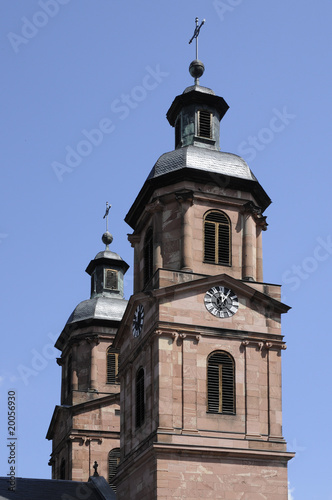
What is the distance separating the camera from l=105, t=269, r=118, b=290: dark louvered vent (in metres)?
58.5

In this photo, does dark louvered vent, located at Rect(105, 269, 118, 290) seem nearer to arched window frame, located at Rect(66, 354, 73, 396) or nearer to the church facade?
arched window frame, located at Rect(66, 354, 73, 396)

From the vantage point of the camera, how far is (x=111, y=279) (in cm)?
5872

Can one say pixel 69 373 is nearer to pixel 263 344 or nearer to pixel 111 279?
pixel 111 279

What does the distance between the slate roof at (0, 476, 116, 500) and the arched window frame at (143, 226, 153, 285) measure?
10.6m

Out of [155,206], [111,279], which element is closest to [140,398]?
[155,206]

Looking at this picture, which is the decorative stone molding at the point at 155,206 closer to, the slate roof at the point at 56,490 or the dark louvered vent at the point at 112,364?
the slate roof at the point at 56,490

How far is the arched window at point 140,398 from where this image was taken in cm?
3850

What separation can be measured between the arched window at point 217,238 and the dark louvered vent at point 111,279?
1934 cm

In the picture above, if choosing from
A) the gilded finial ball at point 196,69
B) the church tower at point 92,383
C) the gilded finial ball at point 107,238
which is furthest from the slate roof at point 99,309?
the gilded finial ball at point 196,69

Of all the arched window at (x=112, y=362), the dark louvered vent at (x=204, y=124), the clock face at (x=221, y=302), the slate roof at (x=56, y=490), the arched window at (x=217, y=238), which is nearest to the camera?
the clock face at (x=221, y=302)

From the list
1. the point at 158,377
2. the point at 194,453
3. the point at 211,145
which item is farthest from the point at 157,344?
the point at 211,145

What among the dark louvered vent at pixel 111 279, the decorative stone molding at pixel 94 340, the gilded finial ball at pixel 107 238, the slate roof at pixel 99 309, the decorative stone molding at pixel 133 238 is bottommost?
the decorative stone molding at pixel 94 340

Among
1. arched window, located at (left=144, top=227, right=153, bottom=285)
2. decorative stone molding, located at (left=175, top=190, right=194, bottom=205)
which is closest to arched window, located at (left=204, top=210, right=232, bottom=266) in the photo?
decorative stone molding, located at (left=175, top=190, right=194, bottom=205)

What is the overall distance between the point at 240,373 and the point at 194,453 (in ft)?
11.9
